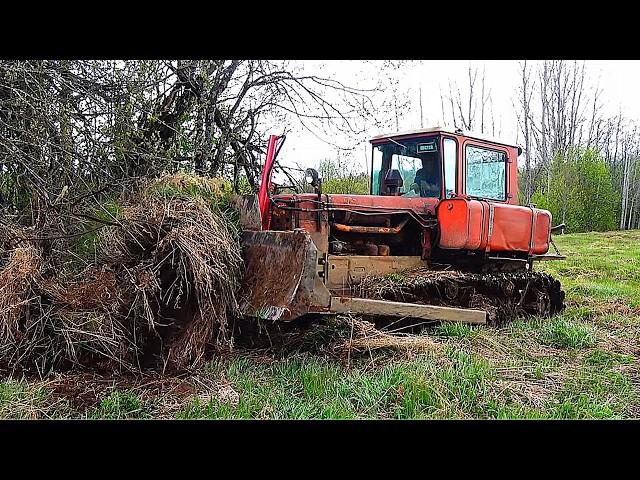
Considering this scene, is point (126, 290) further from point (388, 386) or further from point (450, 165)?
point (450, 165)

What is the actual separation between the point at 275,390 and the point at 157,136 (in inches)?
155

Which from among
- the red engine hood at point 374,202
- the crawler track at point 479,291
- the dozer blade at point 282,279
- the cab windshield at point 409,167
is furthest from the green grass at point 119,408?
the cab windshield at point 409,167

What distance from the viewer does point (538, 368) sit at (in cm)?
575

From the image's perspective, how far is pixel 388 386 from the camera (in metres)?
4.93

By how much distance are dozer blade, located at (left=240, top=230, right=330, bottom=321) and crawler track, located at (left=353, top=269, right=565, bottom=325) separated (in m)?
1.16

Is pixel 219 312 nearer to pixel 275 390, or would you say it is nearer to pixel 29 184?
pixel 275 390

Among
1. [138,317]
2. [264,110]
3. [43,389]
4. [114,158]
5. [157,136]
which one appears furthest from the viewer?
[264,110]

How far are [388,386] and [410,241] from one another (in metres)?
3.17

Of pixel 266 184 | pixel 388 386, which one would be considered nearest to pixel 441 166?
pixel 266 184

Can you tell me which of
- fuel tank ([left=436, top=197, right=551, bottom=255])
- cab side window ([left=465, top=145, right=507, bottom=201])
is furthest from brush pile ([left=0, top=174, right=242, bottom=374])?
cab side window ([left=465, top=145, right=507, bottom=201])

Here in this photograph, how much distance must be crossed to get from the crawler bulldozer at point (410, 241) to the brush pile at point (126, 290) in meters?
0.53

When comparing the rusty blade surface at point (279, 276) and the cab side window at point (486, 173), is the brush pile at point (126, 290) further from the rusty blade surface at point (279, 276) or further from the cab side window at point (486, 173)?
the cab side window at point (486, 173)

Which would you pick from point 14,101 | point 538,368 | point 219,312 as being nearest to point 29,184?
point 14,101

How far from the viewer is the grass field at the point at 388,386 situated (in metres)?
4.57
